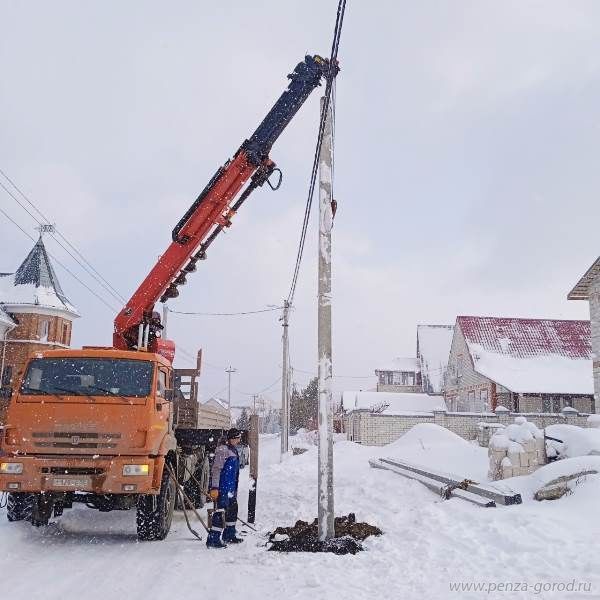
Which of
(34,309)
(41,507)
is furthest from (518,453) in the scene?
(34,309)

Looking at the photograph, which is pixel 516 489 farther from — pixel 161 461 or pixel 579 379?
pixel 579 379

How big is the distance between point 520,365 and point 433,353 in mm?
14135

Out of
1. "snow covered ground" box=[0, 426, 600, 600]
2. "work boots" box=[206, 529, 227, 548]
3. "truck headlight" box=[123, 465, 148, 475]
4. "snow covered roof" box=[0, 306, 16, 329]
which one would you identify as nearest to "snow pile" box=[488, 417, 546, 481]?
"snow covered ground" box=[0, 426, 600, 600]

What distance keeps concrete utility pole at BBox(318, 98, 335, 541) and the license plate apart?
9.87 feet

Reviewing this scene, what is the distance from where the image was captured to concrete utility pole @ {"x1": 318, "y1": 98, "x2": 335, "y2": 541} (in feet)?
23.9

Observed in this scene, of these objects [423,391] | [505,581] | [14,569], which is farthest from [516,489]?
[423,391]

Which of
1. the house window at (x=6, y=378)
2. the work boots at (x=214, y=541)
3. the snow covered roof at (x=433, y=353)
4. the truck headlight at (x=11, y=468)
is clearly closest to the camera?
the truck headlight at (x=11, y=468)

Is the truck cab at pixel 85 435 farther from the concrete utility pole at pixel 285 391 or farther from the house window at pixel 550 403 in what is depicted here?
the house window at pixel 550 403

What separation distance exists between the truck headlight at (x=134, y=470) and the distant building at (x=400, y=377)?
4089 cm

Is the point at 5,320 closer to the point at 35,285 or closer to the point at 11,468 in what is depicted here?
the point at 35,285

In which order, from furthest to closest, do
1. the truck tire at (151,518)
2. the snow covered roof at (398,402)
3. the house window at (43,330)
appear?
1. the snow covered roof at (398,402)
2. the house window at (43,330)
3. the truck tire at (151,518)

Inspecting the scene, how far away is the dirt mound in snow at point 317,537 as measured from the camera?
6.86m

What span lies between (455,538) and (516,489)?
2.85m

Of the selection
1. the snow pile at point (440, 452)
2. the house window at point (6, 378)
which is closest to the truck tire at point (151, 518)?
the house window at point (6, 378)
